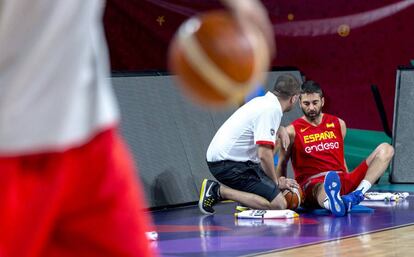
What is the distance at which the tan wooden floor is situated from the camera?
6227mm

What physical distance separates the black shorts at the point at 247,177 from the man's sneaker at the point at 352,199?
62 cm

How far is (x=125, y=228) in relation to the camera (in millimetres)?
2279

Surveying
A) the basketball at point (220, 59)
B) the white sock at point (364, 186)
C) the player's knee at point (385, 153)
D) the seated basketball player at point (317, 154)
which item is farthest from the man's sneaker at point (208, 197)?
the basketball at point (220, 59)

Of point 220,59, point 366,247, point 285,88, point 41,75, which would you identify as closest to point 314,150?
point 285,88

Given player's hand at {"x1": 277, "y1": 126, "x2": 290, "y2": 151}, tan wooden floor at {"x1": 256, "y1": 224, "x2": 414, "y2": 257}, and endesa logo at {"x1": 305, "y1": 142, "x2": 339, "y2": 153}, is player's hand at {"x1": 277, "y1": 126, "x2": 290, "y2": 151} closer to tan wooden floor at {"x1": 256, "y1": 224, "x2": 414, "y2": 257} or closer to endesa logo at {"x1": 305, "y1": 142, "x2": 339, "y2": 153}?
endesa logo at {"x1": 305, "y1": 142, "x2": 339, "y2": 153}

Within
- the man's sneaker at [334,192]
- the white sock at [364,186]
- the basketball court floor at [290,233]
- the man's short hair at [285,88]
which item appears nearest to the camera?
the basketball court floor at [290,233]

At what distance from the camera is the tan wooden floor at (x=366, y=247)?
623 cm

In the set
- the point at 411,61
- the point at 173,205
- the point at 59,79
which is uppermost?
the point at 59,79

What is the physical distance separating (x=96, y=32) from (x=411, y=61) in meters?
10.2

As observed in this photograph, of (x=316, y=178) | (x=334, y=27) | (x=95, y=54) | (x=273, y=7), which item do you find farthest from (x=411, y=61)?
(x=95, y=54)

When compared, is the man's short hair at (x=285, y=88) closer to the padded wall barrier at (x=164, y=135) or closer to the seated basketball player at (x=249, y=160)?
the seated basketball player at (x=249, y=160)

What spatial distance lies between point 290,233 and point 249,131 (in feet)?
4.85

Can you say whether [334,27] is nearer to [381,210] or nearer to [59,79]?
[381,210]

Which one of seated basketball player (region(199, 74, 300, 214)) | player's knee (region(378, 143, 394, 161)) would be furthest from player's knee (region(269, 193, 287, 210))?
player's knee (region(378, 143, 394, 161))
